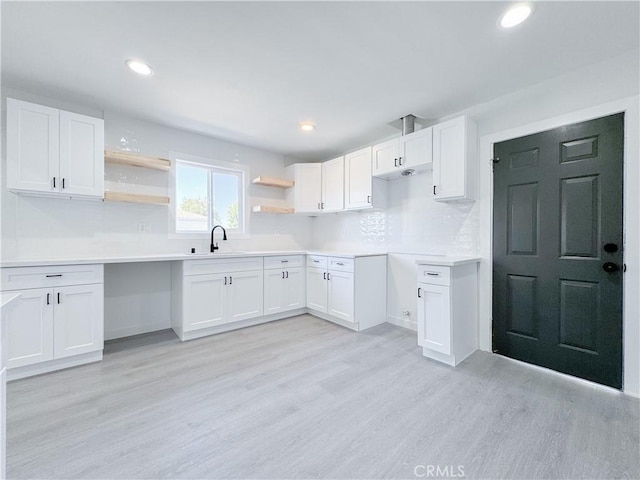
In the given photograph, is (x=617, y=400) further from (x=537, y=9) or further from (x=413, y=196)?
(x=537, y=9)

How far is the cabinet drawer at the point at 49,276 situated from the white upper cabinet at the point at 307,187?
2605mm

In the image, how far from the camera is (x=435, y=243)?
320 cm

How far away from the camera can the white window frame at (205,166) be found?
342 centimetres

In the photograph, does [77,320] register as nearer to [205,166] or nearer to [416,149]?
[205,166]

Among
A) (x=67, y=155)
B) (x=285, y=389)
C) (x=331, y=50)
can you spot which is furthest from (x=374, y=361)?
(x=67, y=155)

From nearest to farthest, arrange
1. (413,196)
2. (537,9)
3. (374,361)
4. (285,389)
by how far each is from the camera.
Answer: (537,9) < (285,389) < (374,361) < (413,196)

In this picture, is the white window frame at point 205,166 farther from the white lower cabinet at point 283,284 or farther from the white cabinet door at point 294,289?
the white cabinet door at point 294,289

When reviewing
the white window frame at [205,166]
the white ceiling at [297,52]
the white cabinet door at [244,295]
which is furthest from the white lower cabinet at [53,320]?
the white ceiling at [297,52]

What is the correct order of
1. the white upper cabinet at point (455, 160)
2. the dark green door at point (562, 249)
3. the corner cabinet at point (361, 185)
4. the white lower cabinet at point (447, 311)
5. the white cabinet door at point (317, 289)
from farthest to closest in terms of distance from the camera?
1. the white cabinet door at point (317, 289)
2. the corner cabinet at point (361, 185)
3. the white upper cabinet at point (455, 160)
4. the white lower cabinet at point (447, 311)
5. the dark green door at point (562, 249)

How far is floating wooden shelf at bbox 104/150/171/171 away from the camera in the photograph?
9.35 ft

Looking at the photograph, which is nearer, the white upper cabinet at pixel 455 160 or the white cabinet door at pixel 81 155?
the white cabinet door at pixel 81 155

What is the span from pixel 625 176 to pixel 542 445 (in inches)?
77.2

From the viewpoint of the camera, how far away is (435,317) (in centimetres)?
254

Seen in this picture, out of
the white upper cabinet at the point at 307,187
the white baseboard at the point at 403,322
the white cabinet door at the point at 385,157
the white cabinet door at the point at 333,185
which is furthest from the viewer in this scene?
the white upper cabinet at the point at 307,187
